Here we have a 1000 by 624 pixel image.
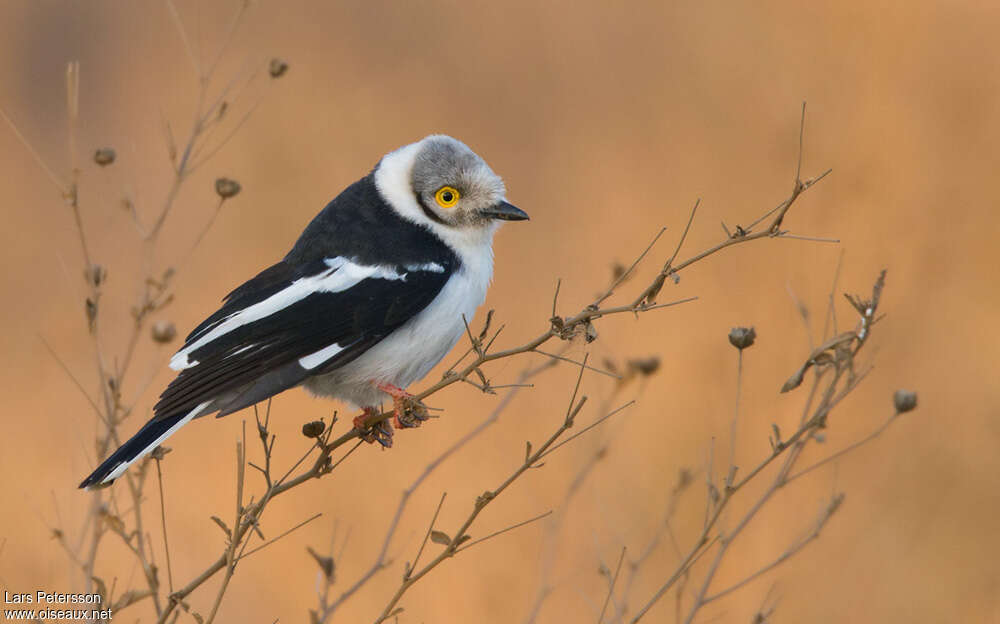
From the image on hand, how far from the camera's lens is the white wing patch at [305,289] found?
354cm

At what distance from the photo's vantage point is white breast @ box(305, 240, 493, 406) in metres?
3.71

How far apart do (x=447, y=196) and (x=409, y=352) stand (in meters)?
0.68

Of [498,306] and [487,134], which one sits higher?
[487,134]

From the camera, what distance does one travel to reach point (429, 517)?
5.64 metres

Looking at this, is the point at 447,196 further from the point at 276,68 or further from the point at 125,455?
the point at 125,455

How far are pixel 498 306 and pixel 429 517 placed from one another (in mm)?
1754

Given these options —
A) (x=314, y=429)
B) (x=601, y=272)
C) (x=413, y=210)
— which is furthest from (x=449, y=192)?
(x=601, y=272)

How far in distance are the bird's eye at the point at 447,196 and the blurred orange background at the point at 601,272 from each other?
0.70 metres

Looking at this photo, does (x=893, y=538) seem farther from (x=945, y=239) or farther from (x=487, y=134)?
(x=487, y=134)

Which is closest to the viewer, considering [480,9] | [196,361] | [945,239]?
[196,361]

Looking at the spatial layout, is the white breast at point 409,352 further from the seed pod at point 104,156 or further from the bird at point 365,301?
the seed pod at point 104,156

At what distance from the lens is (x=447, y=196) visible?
13.3ft

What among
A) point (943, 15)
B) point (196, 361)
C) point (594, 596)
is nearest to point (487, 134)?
point (943, 15)

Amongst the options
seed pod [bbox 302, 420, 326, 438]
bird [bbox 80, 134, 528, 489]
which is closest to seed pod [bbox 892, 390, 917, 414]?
bird [bbox 80, 134, 528, 489]
